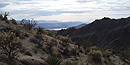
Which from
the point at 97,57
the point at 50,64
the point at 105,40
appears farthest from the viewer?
the point at 105,40

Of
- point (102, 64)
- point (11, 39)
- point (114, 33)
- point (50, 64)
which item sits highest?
point (11, 39)

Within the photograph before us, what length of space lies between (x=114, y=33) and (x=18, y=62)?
177ft

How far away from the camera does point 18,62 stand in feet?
28.9

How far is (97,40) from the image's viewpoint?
2359 inches

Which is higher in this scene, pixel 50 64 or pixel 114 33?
pixel 50 64

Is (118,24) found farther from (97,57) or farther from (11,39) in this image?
(11,39)

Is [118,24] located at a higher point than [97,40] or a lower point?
higher

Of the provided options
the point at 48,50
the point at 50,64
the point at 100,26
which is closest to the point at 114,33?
the point at 100,26

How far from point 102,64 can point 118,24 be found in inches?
2074

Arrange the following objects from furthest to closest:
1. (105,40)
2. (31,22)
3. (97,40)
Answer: (97,40) < (105,40) < (31,22)

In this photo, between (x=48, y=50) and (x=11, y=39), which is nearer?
(x=11, y=39)

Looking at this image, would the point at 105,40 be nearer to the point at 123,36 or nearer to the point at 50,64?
the point at 123,36

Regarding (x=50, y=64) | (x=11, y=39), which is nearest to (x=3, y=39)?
(x=11, y=39)

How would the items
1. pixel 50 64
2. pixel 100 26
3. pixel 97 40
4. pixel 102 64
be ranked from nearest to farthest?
pixel 50 64 → pixel 102 64 → pixel 97 40 → pixel 100 26
